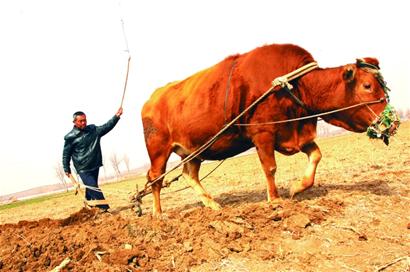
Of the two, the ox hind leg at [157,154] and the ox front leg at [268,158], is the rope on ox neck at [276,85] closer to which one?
the ox front leg at [268,158]

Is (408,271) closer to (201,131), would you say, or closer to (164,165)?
(201,131)

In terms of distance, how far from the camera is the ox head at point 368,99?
5.75 metres

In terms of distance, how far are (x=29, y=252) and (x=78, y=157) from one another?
3.42 metres

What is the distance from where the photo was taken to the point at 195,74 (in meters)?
7.93

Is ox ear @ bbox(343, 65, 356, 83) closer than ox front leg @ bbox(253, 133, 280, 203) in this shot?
Yes

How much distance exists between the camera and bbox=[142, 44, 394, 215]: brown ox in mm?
6121

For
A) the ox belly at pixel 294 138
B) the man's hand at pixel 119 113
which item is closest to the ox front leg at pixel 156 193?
the man's hand at pixel 119 113

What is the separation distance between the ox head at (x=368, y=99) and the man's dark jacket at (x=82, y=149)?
16.6 ft

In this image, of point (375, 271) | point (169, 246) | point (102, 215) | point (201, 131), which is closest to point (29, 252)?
point (169, 246)

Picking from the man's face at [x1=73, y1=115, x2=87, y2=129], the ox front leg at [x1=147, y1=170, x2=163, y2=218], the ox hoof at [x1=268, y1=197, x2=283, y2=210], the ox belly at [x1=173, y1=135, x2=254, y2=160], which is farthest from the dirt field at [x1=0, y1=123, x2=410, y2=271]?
the man's face at [x1=73, y1=115, x2=87, y2=129]

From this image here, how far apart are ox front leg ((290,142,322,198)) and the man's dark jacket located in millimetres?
4244

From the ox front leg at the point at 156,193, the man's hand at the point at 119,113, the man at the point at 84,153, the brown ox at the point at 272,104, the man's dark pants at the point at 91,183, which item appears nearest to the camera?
the brown ox at the point at 272,104

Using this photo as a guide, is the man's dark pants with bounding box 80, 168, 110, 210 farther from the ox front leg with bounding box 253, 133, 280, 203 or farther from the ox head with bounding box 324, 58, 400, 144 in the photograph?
the ox head with bounding box 324, 58, 400, 144

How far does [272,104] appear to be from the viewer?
6273 mm
